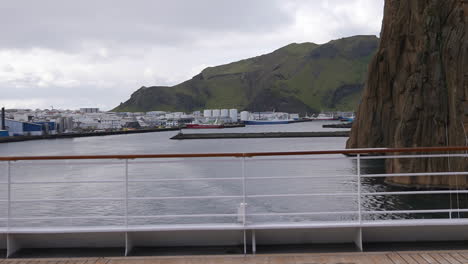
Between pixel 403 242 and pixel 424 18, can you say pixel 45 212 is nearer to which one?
pixel 403 242

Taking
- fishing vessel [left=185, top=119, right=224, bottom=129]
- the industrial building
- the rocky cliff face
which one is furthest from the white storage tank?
the rocky cliff face

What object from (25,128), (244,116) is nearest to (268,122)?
(244,116)

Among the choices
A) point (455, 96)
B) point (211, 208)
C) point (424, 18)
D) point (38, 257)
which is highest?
point (424, 18)

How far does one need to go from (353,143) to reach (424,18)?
16619 mm

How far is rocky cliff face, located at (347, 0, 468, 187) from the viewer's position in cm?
1756

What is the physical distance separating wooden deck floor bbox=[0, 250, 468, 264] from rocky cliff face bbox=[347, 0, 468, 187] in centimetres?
1328

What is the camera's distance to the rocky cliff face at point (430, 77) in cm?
1756

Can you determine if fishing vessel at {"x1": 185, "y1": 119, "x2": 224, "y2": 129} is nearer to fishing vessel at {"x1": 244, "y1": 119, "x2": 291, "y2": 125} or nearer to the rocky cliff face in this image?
fishing vessel at {"x1": 244, "y1": 119, "x2": 291, "y2": 125}

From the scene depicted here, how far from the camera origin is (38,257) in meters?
5.04

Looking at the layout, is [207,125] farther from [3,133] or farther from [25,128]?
[3,133]

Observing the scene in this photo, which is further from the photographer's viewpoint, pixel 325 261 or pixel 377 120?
pixel 377 120

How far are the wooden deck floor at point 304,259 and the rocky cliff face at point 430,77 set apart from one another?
13279 millimetres

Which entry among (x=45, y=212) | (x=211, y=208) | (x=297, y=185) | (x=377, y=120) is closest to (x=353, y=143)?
(x=377, y=120)

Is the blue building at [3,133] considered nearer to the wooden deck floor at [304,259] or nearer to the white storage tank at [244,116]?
the wooden deck floor at [304,259]
